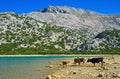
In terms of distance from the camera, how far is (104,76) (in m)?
37.2

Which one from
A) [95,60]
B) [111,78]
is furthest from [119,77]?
[95,60]

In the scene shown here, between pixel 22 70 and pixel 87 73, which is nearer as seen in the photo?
pixel 87 73

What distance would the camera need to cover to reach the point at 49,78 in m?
36.8

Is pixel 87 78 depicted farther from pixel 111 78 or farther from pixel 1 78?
pixel 1 78

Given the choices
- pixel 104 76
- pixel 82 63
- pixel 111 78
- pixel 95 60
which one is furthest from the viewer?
pixel 82 63

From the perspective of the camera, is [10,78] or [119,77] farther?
[10,78]

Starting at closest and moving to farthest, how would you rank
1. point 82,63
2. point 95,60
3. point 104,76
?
1. point 104,76
2. point 95,60
3. point 82,63

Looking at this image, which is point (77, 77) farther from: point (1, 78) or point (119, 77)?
point (1, 78)

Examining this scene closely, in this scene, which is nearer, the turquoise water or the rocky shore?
the rocky shore

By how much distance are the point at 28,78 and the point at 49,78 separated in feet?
12.4

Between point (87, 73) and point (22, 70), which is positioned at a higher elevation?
point (22, 70)

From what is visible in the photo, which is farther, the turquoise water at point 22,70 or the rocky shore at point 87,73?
the turquoise water at point 22,70

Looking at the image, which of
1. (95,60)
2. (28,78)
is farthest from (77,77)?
(95,60)

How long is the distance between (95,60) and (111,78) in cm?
2293
